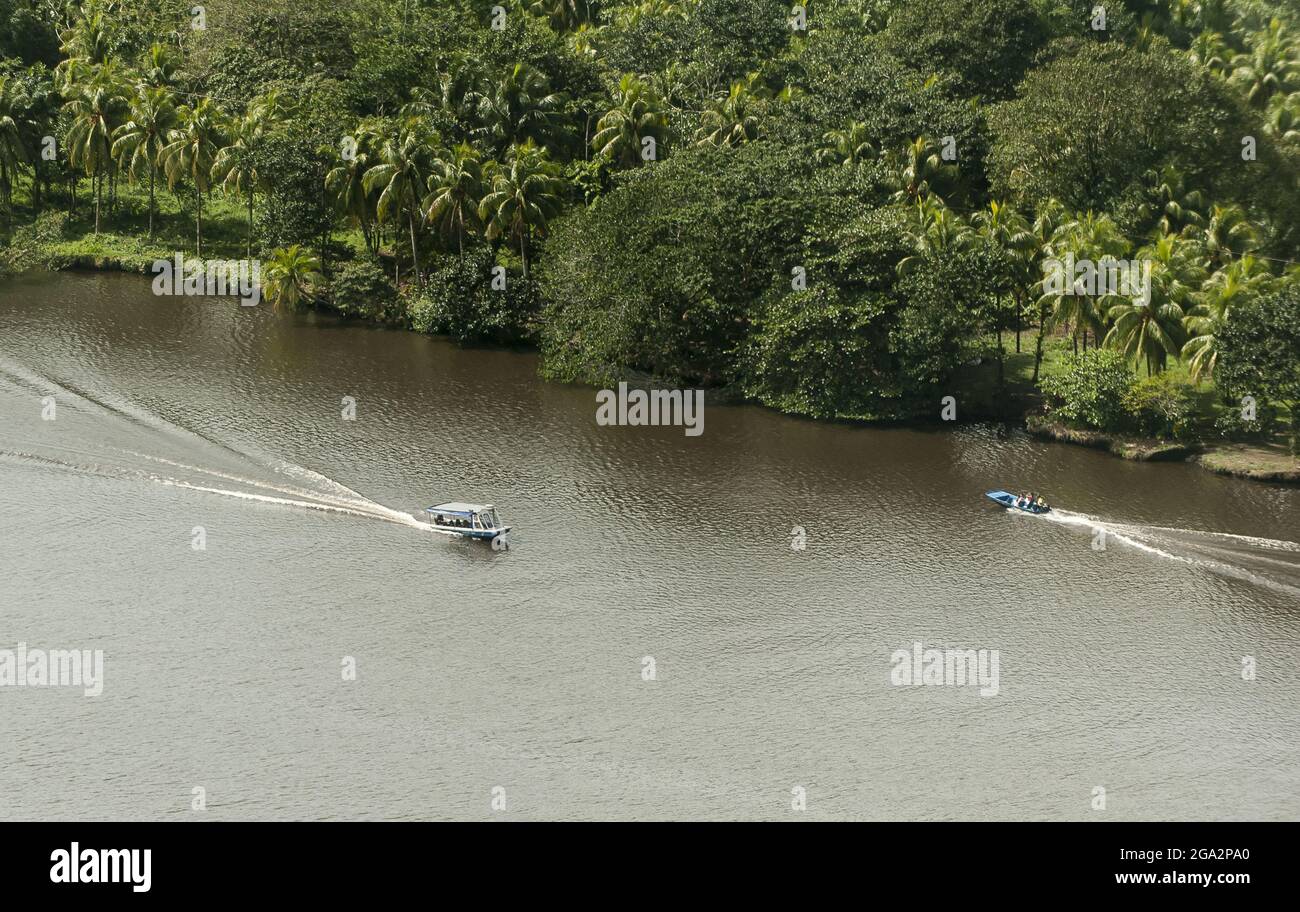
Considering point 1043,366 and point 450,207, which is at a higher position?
point 450,207

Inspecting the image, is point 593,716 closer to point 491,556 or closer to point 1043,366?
point 491,556

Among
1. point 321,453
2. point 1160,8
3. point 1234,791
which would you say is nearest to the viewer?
point 1234,791

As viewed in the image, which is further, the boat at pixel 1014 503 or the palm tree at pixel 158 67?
the palm tree at pixel 158 67

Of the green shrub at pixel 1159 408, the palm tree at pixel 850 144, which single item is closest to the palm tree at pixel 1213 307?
the green shrub at pixel 1159 408

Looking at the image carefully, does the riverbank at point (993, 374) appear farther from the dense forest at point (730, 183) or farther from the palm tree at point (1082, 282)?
the palm tree at point (1082, 282)

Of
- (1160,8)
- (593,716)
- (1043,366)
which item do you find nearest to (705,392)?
(1043,366)

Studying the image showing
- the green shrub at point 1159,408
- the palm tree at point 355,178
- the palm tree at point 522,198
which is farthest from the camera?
the palm tree at point 355,178
